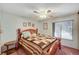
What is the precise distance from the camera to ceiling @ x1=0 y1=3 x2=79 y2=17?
138 centimetres

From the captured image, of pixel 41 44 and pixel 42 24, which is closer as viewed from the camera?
pixel 41 44

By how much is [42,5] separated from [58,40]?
2.12ft

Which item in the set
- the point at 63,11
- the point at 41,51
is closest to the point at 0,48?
the point at 41,51

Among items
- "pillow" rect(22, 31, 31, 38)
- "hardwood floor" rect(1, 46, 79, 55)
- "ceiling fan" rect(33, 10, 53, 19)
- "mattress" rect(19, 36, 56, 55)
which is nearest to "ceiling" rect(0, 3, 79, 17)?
"ceiling fan" rect(33, 10, 53, 19)

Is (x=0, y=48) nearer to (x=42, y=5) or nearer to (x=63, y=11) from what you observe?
(x=42, y=5)

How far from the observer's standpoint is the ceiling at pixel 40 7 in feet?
4.54

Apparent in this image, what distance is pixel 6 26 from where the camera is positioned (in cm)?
140

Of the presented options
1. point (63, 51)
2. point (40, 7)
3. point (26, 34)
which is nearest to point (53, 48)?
point (63, 51)

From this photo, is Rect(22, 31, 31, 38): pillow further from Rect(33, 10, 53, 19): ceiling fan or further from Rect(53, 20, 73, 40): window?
Rect(53, 20, 73, 40): window

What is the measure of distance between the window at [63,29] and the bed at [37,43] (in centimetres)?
11

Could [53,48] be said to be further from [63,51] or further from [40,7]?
[40,7]

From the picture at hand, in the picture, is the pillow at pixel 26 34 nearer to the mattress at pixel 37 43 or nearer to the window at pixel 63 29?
the mattress at pixel 37 43

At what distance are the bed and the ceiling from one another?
1.11ft

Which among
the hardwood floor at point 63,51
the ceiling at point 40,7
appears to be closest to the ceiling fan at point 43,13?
the ceiling at point 40,7
